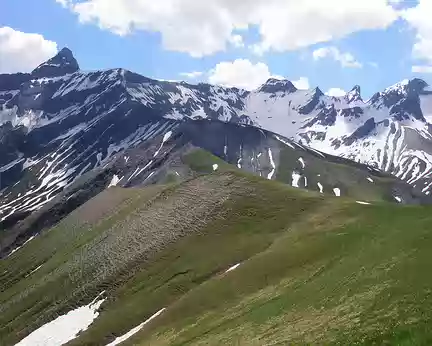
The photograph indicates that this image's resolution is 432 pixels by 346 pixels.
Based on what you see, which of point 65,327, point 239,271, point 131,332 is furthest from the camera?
point 65,327

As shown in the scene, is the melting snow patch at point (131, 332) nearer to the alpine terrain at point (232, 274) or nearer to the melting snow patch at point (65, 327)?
the alpine terrain at point (232, 274)

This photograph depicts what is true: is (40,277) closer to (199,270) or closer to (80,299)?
(80,299)

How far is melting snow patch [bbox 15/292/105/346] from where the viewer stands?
265 ft

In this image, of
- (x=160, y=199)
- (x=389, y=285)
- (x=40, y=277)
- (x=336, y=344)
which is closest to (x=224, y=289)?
(x=389, y=285)

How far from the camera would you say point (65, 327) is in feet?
276

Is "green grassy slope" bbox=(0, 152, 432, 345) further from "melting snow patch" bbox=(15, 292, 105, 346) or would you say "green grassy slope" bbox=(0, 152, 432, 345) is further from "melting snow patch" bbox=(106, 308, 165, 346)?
"melting snow patch" bbox=(15, 292, 105, 346)

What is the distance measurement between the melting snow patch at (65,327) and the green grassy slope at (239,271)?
88.4 inches

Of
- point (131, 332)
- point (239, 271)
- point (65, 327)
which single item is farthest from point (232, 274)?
point (65, 327)

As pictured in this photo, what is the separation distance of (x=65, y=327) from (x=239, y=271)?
1239 inches

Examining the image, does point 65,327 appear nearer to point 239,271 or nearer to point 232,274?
point 232,274

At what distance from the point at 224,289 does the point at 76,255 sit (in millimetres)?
58528

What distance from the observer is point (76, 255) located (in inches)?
4614

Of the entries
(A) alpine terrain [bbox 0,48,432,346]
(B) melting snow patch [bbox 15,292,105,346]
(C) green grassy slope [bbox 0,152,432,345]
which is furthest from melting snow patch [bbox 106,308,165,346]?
(B) melting snow patch [bbox 15,292,105,346]

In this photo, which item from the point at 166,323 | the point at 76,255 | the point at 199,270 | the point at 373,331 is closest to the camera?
the point at 373,331
